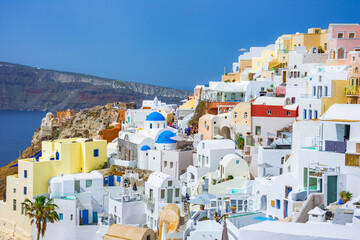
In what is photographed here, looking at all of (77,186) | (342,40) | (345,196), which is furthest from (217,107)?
(345,196)

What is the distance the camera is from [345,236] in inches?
314

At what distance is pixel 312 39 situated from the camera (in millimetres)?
50250

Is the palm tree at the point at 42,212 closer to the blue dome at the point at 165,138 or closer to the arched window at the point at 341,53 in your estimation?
the blue dome at the point at 165,138

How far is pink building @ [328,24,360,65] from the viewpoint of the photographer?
43406mm

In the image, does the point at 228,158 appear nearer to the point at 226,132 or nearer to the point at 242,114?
the point at 242,114

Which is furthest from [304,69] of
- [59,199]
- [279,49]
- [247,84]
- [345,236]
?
[345,236]

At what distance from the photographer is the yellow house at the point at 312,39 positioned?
49.4 metres

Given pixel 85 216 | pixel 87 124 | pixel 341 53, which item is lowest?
pixel 85 216

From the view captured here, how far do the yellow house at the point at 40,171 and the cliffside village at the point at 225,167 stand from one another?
0.07 m

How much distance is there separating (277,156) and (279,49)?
2558cm

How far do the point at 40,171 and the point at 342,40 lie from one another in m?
29.0

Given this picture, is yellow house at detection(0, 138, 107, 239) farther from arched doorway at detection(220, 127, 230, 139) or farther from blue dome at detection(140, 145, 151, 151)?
arched doorway at detection(220, 127, 230, 139)

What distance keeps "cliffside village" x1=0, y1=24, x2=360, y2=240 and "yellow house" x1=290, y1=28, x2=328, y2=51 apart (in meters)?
0.67

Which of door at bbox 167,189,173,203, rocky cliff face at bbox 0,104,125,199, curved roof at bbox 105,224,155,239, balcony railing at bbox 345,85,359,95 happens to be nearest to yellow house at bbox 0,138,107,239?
door at bbox 167,189,173,203
